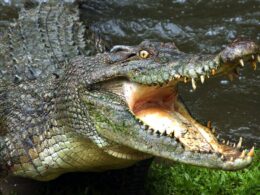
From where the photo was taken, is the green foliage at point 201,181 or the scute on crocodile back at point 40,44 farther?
the scute on crocodile back at point 40,44

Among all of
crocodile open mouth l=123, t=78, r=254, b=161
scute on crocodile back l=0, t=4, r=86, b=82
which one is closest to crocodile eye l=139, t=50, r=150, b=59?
crocodile open mouth l=123, t=78, r=254, b=161

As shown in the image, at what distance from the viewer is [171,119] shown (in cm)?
403

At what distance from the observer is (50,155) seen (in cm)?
436

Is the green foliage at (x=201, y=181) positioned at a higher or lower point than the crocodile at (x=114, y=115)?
lower

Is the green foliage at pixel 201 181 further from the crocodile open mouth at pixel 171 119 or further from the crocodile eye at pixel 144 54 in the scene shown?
the crocodile eye at pixel 144 54

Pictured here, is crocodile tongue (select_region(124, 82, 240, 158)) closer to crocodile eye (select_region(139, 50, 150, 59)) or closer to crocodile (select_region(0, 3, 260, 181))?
crocodile (select_region(0, 3, 260, 181))

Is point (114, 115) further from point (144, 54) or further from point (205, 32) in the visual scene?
point (205, 32)

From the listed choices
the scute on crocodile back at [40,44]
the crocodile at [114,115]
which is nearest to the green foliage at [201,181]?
the crocodile at [114,115]

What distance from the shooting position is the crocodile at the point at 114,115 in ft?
11.7

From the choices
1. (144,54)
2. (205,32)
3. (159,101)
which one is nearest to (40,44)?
(159,101)

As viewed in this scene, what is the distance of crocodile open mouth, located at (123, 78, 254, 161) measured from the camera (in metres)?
3.61

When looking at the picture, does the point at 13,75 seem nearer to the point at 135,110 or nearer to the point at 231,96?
the point at 135,110

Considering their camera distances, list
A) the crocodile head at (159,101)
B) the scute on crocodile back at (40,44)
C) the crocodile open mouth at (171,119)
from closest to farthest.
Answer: the crocodile head at (159,101) < the crocodile open mouth at (171,119) < the scute on crocodile back at (40,44)

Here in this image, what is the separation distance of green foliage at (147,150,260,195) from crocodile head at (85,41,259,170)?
3.17 feet
